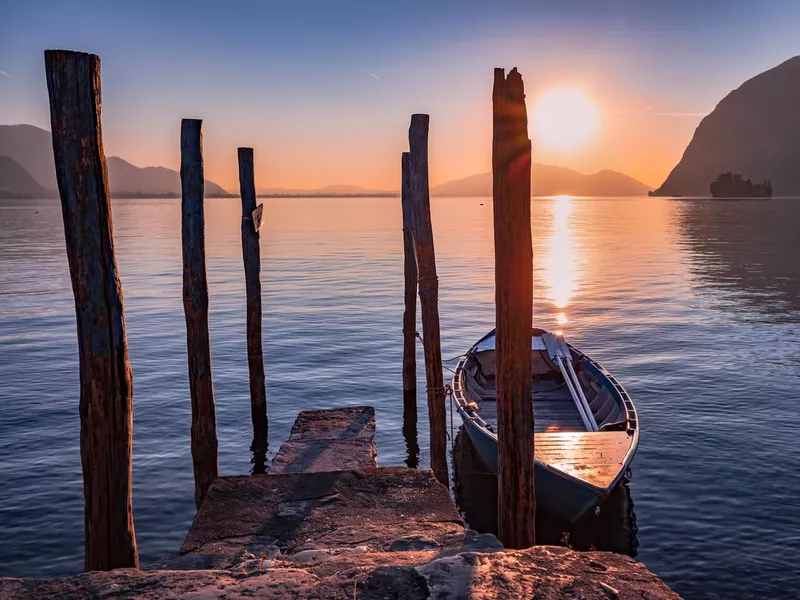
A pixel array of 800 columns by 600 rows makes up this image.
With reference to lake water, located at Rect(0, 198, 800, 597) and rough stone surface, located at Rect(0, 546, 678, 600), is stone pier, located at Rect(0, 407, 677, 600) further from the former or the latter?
lake water, located at Rect(0, 198, 800, 597)

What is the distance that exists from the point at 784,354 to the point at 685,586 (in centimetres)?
1341

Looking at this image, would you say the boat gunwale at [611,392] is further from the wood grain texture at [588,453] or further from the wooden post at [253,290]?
the wooden post at [253,290]

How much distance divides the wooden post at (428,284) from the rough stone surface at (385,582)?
6149 mm

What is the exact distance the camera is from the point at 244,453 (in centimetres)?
1276

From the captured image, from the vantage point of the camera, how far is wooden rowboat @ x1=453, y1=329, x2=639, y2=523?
8766mm

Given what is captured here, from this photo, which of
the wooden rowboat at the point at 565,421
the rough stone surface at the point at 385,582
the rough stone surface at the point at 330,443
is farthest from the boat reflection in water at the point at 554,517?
the rough stone surface at the point at 385,582

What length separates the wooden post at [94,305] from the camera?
475cm

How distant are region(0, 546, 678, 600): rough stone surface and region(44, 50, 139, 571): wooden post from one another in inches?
48.3

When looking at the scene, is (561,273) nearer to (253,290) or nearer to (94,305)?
(253,290)

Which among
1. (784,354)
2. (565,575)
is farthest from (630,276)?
(565,575)

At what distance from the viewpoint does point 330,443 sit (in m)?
10.0

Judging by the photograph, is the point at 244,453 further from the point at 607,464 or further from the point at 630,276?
the point at 630,276

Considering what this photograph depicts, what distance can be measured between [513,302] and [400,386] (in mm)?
11487

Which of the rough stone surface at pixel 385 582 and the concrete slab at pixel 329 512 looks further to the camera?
the concrete slab at pixel 329 512
